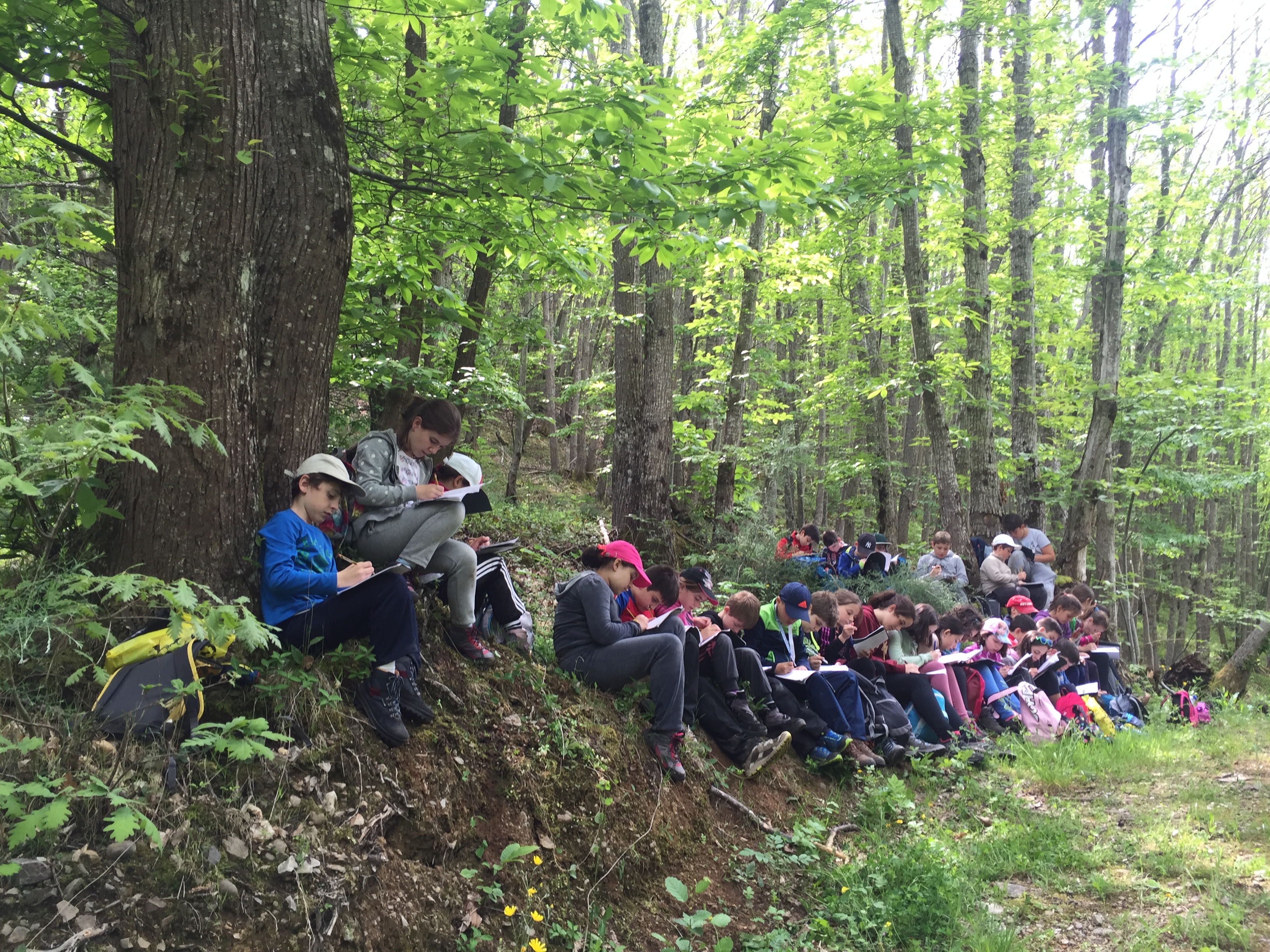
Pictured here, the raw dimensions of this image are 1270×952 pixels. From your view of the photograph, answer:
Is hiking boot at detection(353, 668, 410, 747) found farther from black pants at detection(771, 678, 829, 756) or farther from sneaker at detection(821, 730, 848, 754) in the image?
sneaker at detection(821, 730, 848, 754)

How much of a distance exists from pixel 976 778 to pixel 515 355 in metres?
9.80

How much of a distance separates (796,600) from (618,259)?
518 centimetres

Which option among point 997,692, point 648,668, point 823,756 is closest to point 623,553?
point 648,668

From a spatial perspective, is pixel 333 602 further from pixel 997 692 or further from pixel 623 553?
pixel 997 692

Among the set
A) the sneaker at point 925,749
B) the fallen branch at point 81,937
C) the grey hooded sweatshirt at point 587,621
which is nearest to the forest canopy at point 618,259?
the fallen branch at point 81,937

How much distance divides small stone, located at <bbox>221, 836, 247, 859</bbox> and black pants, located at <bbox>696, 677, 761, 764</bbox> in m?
3.28

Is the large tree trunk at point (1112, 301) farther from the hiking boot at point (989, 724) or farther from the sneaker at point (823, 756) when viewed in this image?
the sneaker at point (823, 756)

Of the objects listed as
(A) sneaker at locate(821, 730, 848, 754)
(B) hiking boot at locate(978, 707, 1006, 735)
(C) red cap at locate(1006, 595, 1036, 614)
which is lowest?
(B) hiking boot at locate(978, 707, 1006, 735)

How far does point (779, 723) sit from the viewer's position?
5496 millimetres

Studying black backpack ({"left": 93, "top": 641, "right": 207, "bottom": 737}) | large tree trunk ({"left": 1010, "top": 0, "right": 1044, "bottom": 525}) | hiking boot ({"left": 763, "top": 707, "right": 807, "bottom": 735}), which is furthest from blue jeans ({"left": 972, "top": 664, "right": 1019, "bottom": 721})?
black backpack ({"left": 93, "top": 641, "right": 207, "bottom": 737})

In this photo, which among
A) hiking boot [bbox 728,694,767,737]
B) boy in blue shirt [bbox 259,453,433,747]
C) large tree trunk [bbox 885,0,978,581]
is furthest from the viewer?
large tree trunk [bbox 885,0,978,581]

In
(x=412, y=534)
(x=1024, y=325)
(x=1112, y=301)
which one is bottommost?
(x=412, y=534)

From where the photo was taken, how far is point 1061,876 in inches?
166

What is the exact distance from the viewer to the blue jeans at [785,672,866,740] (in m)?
5.89
